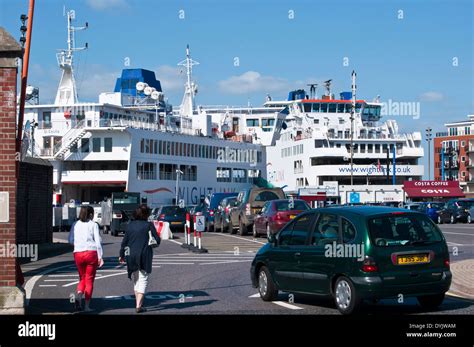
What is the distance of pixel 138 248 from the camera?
12.5 meters

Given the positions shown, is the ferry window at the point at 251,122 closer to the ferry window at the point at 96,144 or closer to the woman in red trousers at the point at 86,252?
the ferry window at the point at 96,144

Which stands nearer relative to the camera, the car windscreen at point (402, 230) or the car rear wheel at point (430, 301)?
the car windscreen at point (402, 230)

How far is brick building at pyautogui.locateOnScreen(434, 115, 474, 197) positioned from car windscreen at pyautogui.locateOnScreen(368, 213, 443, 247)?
10082 cm

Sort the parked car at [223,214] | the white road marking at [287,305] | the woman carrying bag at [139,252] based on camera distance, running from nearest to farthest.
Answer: the woman carrying bag at [139,252] → the white road marking at [287,305] → the parked car at [223,214]

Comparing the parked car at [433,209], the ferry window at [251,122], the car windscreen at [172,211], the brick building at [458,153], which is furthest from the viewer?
the brick building at [458,153]

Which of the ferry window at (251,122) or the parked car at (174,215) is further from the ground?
the ferry window at (251,122)

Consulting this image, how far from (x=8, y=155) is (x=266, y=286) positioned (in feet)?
15.8

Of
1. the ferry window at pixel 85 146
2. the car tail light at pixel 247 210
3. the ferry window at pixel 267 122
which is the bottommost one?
the car tail light at pixel 247 210

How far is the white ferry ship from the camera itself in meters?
64.8

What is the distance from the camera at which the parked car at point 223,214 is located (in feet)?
130

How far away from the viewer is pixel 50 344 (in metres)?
9.33
